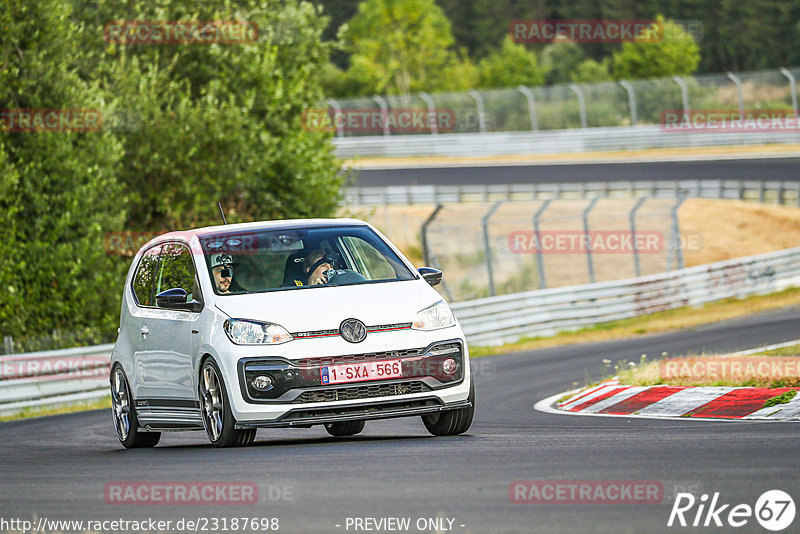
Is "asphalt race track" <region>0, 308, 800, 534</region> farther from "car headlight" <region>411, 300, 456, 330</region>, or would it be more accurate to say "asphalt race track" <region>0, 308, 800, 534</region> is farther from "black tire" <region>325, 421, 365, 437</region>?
"car headlight" <region>411, 300, 456, 330</region>

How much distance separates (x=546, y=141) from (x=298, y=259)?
41980 mm

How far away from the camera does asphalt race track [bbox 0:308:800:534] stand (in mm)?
5715

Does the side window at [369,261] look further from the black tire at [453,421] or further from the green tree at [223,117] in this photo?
the green tree at [223,117]

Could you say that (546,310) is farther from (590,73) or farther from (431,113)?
(590,73)

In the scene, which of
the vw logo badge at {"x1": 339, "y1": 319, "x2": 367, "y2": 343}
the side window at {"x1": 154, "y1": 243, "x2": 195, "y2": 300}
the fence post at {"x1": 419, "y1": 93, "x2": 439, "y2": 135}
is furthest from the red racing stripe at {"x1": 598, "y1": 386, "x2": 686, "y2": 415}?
the fence post at {"x1": 419, "y1": 93, "x2": 439, "y2": 135}

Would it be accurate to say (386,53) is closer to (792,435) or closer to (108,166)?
(108,166)

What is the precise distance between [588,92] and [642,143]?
303 cm

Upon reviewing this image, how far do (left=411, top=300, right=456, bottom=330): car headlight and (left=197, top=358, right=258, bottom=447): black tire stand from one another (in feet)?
4.53

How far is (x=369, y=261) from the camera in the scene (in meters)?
9.70

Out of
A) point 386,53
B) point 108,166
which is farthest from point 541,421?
point 386,53

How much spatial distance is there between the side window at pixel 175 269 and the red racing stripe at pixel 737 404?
13.2 feet

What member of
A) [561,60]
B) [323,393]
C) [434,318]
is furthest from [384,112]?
[323,393]

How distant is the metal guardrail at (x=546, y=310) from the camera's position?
18.5 m

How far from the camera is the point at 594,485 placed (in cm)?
616
